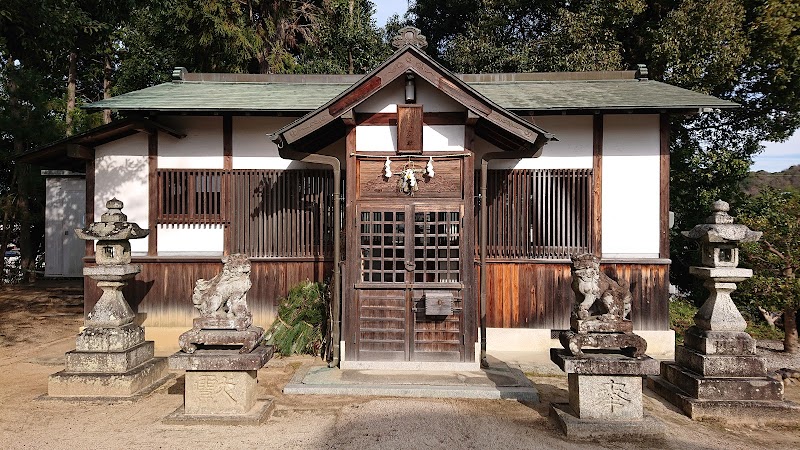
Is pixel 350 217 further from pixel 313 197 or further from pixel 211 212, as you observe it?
pixel 211 212

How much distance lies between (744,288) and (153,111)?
456 inches

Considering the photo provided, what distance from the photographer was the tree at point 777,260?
328 inches

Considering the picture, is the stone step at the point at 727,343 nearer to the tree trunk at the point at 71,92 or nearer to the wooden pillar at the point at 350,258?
the wooden pillar at the point at 350,258

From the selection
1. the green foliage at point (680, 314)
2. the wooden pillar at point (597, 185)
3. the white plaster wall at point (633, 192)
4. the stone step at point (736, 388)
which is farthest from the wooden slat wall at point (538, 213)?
the green foliage at point (680, 314)

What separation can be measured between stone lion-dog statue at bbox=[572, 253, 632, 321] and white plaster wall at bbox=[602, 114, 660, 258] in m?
3.09

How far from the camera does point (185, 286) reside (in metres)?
9.20

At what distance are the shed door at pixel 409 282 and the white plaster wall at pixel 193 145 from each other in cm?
370

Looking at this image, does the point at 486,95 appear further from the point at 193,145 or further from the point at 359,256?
the point at 193,145

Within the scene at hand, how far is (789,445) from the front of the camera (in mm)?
5422

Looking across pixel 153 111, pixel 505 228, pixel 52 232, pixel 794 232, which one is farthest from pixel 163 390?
pixel 52 232

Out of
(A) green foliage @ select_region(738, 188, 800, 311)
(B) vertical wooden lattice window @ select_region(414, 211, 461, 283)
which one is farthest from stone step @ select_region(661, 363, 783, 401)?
(B) vertical wooden lattice window @ select_region(414, 211, 461, 283)

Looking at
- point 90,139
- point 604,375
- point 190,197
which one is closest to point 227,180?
point 190,197

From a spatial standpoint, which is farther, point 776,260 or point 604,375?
point 776,260

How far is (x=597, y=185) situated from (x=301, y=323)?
633 cm
